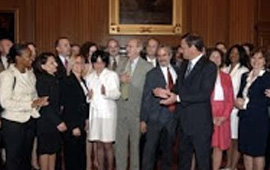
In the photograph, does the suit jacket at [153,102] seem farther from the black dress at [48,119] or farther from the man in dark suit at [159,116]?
the black dress at [48,119]

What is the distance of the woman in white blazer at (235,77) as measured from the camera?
7.76 metres

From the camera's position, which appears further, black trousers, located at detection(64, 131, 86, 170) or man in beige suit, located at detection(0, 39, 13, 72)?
man in beige suit, located at detection(0, 39, 13, 72)

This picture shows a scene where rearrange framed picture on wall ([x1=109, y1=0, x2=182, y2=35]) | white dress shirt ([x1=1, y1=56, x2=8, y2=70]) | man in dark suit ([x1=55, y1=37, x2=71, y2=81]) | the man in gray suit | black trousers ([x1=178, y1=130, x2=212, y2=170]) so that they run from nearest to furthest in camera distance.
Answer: black trousers ([x1=178, y1=130, x2=212, y2=170]), the man in gray suit, man in dark suit ([x1=55, y1=37, x2=71, y2=81]), white dress shirt ([x1=1, y1=56, x2=8, y2=70]), framed picture on wall ([x1=109, y1=0, x2=182, y2=35])

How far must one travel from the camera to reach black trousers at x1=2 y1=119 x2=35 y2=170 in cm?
604

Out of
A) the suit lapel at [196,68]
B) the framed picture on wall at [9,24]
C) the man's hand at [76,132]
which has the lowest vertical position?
the man's hand at [76,132]

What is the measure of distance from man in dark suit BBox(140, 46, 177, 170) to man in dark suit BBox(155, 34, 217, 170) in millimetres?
720

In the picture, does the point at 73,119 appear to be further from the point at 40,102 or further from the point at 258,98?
the point at 258,98

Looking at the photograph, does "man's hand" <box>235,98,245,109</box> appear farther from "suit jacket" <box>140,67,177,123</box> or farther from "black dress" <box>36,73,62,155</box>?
"black dress" <box>36,73,62,155</box>

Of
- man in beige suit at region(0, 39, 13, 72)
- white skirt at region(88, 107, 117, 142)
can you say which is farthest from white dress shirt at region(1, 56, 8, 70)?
white skirt at region(88, 107, 117, 142)

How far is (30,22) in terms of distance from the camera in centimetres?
1279

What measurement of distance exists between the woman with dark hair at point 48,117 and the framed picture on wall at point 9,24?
6.12 metres

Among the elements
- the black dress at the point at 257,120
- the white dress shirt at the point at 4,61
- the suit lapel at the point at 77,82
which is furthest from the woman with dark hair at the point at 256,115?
the white dress shirt at the point at 4,61

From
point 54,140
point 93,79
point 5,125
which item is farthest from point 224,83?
point 5,125

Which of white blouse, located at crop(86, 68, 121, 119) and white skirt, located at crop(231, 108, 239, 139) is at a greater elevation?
Result: white blouse, located at crop(86, 68, 121, 119)
